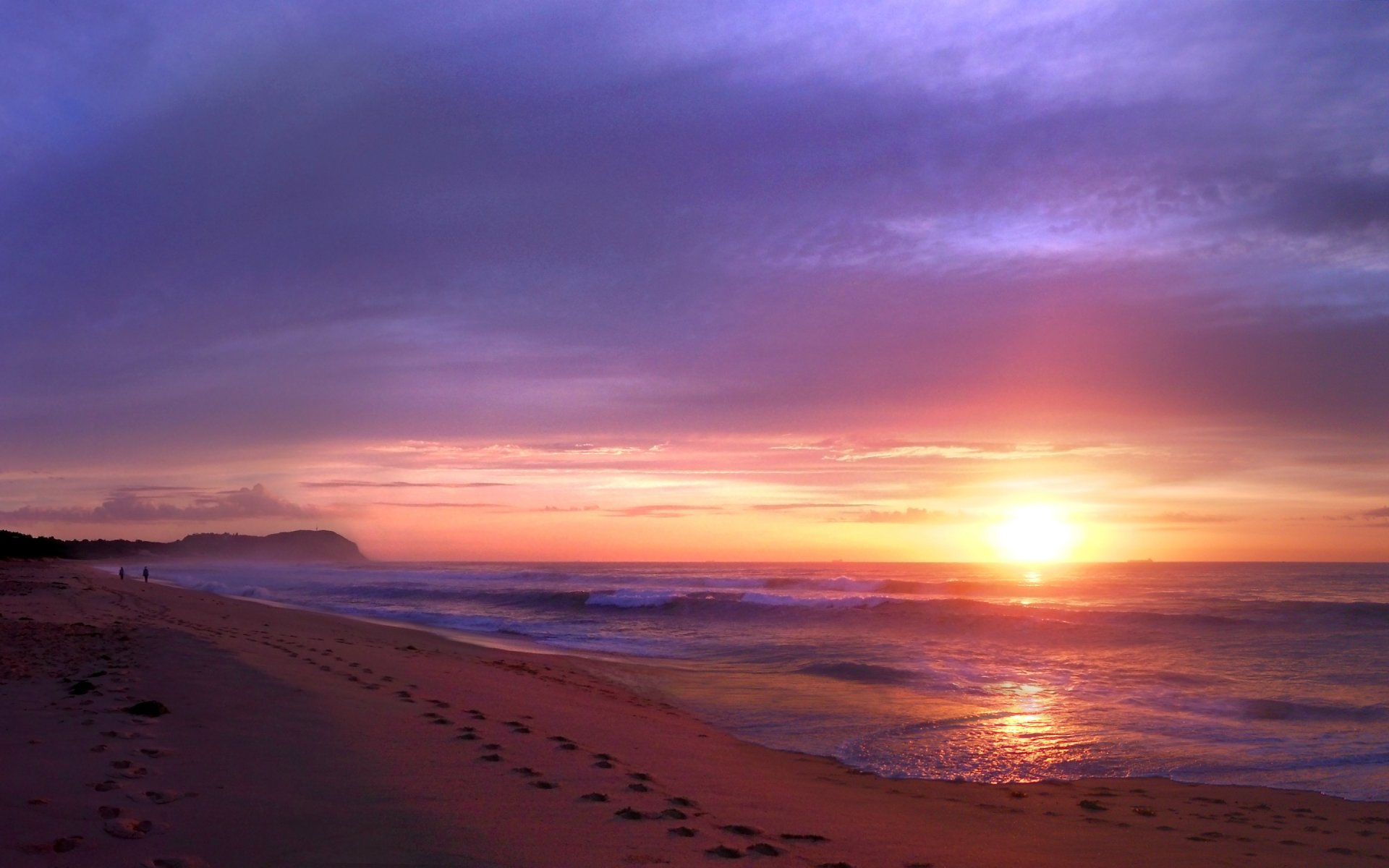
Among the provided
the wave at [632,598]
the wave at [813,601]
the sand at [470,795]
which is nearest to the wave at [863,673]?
the sand at [470,795]

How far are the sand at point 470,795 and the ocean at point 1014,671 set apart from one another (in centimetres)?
113

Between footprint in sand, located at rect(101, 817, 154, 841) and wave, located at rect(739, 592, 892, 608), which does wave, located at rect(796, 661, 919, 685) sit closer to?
footprint in sand, located at rect(101, 817, 154, 841)

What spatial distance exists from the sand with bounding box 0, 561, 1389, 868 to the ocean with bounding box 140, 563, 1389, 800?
1126 millimetres

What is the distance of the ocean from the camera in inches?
391

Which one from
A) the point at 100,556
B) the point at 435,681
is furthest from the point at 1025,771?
the point at 100,556

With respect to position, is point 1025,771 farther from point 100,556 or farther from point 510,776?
point 100,556

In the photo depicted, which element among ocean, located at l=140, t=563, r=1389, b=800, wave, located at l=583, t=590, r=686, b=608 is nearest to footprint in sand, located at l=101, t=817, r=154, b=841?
ocean, located at l=140, t=563, r=1389, b=800

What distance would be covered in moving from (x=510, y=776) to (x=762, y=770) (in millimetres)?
3094

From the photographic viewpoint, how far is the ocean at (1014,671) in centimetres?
992

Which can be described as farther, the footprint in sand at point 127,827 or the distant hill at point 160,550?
the distant hill at point 160,550

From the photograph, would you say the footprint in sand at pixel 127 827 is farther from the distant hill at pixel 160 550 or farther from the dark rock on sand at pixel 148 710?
the distant hill at pixel 160 550

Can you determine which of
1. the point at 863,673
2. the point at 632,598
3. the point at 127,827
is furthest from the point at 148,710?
the point at 632,598

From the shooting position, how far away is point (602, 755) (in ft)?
25.6

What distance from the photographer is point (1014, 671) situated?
16812 millimetres
